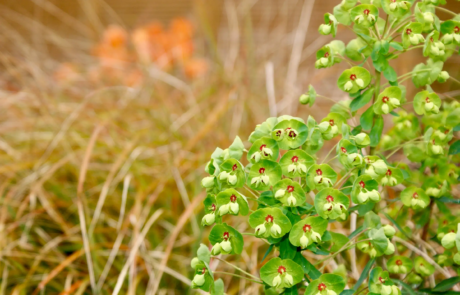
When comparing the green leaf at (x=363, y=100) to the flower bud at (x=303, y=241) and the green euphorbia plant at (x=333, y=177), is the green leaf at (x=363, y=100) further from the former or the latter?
the flower bud at (x=303, y=241)

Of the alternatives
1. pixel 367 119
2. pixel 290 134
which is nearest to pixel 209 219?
pixel 290 134

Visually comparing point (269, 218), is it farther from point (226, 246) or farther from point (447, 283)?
point (447, 283)

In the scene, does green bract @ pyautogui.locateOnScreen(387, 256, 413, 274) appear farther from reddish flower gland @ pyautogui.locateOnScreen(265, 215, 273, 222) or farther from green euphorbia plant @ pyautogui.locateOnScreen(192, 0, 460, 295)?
reddish flower gland @ pyautogui.locateOnScreen(265, 215, 273, 222)

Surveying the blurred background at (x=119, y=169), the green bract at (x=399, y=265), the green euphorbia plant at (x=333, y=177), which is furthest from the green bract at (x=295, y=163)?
the blurred background at (x=119, y=169)

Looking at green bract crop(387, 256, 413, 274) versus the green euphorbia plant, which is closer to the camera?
Result: the green euphorbia plant

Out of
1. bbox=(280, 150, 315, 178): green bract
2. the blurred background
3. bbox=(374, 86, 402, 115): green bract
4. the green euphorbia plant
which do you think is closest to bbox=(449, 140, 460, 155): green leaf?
the green euphorbia plant

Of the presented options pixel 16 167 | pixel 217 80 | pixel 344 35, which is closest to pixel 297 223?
pixel 16 167

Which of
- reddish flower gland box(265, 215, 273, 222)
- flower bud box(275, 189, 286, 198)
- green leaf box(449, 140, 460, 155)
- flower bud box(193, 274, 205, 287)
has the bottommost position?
flower bud box(193, 274, 205, 287)

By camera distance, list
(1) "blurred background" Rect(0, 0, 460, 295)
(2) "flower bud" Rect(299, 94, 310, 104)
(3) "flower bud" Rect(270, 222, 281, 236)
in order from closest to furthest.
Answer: (3) "flower bud" Rect(270, 222, 281, 236) < (2) "flower bud" Rect(299, 94, 310, 104) < (1) "blurred background" Rect(0, 0, 460, 295)
